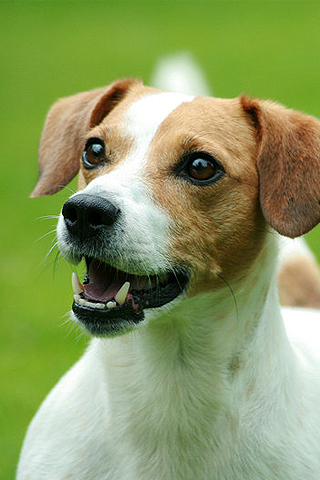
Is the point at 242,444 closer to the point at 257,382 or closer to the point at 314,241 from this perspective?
the point at 257,382

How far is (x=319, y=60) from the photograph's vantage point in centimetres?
1781

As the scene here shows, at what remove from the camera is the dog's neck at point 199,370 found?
12.3 feet

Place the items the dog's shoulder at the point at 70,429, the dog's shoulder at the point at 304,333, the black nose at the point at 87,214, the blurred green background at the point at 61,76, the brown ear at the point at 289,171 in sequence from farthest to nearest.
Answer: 1. the blurred green background at the point at 61,76
2. the dog's shoulder at the point at 304,333
3. the dog's shoulder at the point at 70,429
4. the brown ear at the point at 289,171
5. the black nose at the point at 87,214

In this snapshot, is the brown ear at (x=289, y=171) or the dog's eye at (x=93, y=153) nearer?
the brown ear at (x=289, y=171)

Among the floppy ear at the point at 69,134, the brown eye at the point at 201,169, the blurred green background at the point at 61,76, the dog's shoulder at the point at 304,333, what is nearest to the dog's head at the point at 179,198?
the brown eye at the point at 201,169

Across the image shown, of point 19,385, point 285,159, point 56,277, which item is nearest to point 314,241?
point 56,277

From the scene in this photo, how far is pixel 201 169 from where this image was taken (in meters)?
3.66

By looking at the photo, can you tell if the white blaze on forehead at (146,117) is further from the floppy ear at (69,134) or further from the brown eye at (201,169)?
the floppy ear at (69,134)

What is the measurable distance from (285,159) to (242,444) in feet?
3.81

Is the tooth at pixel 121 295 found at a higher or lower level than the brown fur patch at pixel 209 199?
lower

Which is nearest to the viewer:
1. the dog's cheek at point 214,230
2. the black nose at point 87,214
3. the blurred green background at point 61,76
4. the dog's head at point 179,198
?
the black nose at point 87,214

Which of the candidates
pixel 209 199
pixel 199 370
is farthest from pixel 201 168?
pixel 199 370

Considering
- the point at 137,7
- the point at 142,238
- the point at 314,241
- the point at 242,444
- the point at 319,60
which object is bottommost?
the point at 137,7

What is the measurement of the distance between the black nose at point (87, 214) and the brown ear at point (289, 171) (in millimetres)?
689
